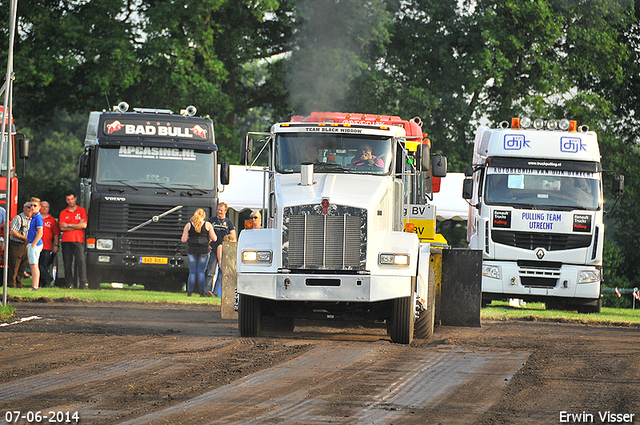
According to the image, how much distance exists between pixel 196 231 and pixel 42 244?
3.45m

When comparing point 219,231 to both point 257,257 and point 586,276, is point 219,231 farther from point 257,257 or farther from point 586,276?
point 257,257

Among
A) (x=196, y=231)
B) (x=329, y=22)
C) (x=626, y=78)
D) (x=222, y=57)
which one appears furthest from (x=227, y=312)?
(x=626, y=78)

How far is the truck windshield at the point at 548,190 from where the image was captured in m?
19.9

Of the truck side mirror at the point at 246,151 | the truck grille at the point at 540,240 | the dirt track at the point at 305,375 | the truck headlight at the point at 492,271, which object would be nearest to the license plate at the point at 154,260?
the truck headlight at the point at 492,271

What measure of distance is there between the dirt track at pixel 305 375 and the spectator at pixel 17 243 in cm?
762

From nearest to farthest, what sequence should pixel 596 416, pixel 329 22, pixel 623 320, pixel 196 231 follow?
1. pixel 596 416
2. pixel 623 320
3. pixel 196 231
4. pixel 329 22

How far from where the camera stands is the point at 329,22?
99.7 ft

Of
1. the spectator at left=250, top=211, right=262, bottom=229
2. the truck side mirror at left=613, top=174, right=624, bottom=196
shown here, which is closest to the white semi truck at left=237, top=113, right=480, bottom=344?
the spectator at left=250, top=211, right=262, bottom=229

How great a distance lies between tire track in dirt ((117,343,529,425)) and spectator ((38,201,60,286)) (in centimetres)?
1191

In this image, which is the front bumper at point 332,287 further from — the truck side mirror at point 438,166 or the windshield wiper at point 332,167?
the truck side mirror at point 438,166

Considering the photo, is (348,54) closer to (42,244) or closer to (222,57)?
Answer: (222,57)

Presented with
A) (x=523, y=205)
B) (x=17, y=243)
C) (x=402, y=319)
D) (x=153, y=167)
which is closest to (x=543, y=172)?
(x=523, y=205)

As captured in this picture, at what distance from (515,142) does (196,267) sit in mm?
7228

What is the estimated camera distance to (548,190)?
19953 mm
